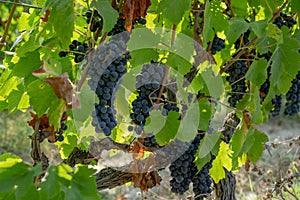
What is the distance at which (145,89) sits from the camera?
172cm

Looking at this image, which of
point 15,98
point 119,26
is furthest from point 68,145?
point 119,26

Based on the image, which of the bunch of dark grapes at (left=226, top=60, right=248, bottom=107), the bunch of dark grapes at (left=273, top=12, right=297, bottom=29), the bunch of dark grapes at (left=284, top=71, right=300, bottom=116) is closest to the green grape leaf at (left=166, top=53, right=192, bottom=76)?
the bunch of dark grapes at (left=226, top=60, right=248, bottom=107)

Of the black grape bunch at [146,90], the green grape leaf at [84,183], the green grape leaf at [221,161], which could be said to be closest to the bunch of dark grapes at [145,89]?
the black grape bunch at [146,90]

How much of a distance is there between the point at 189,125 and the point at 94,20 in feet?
1.50

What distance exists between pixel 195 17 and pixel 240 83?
37 centimetres

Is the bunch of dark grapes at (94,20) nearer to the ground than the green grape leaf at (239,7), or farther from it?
nearer to the ground

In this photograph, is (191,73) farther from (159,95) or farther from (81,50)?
(81,50)

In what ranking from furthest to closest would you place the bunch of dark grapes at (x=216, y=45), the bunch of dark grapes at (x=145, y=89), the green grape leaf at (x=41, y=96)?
the bunch of dark grapes at (x=216, y=45)
the bunch of dark grapes at (x=145, y=89)
the green grape leaf at (x=41, y=96)

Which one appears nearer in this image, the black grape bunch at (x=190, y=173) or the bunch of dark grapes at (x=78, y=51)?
the bunch of dark grapes at (x=78, y=51)

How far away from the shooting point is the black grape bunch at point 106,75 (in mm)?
1491

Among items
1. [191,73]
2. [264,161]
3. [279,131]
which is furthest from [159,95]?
[279,131]

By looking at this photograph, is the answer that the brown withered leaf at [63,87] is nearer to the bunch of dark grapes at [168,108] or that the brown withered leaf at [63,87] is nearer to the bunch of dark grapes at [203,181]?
the bunch of dark grapes at [168,108]

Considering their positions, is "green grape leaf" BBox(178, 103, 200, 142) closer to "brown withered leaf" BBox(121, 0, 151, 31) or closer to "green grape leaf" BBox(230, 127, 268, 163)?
"green grape leaf" BBox(230, 127, 268, 163)

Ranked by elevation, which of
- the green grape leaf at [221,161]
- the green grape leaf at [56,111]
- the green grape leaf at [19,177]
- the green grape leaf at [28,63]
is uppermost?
the green grape leaf at [28,63]
